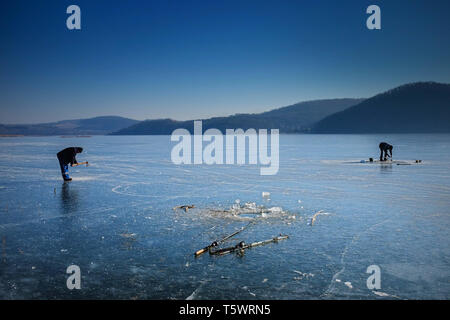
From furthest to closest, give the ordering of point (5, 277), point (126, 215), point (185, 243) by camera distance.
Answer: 1. point (126, 215)
2. point (185, 243)
3. point (5, 277)

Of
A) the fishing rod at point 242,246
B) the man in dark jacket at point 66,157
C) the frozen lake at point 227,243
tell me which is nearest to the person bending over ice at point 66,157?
the man in dark jacket at point 66,157

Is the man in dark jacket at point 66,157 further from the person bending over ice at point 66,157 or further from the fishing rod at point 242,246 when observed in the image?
the fishing rod at point 242,246

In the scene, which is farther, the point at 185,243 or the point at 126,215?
the point at 126,215

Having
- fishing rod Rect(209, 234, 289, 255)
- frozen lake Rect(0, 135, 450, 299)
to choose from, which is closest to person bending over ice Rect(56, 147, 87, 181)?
frozen lake Rect(0, 135, 450, 299)

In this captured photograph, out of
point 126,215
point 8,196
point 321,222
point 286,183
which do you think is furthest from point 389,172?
point 8,196

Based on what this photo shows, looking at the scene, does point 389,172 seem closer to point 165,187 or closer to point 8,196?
point 165,187

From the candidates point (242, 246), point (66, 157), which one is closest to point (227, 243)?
point (242, 246)

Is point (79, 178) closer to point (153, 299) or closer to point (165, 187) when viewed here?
point (165, 187)

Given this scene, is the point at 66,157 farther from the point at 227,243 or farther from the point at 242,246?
the point at 242,246

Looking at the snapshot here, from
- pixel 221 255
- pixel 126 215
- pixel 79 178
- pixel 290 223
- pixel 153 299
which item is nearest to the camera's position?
pixel 153 299
